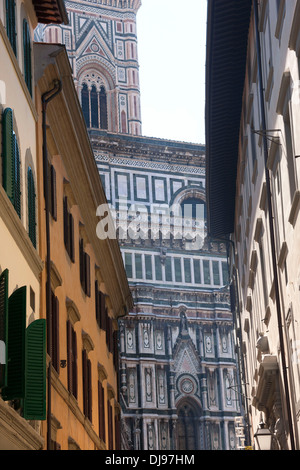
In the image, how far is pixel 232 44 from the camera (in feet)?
67.8

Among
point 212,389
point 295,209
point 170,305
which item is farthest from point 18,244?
point 212,389

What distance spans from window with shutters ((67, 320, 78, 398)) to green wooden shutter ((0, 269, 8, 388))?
779 cm

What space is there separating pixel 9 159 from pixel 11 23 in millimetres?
2899

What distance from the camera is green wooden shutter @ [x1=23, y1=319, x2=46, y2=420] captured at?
13609mm

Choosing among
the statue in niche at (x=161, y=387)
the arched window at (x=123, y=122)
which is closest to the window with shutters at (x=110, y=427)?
the statue in niche at (x=161, y=387)

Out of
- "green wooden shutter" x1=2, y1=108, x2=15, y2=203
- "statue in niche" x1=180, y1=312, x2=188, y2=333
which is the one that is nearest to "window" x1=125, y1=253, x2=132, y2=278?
"statue in niche" x1=180, y1=312, x2=188, y2=333

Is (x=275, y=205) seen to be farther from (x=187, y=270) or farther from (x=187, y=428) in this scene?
(x=187, y=270)

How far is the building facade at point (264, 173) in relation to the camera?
14.5 meters

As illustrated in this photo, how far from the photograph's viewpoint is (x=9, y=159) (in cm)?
1335

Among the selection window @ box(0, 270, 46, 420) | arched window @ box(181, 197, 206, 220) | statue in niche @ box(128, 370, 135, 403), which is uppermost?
arched window @ box(181, 197, 206, 220)

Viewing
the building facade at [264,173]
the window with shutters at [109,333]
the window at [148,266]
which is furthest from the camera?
the window at [148,266]

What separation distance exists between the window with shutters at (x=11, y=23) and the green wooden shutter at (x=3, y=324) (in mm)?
4793

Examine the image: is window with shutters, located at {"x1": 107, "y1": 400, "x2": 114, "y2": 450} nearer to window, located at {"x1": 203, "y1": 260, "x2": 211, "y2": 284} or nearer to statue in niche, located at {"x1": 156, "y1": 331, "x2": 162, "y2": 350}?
statue in niche, located at {"x1": 156, "y1": 331, "x2": 162, "y2": 350}

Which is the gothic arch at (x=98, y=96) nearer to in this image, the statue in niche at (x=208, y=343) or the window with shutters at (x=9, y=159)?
the statue in niche at (x=208, y=343)
